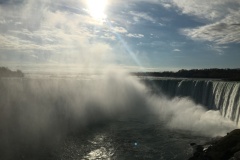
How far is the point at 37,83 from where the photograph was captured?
4978cm

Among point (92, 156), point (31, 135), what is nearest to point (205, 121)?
point (92, 156)

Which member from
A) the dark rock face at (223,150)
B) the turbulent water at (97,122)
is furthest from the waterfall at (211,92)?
the dark rock face at (223,150)

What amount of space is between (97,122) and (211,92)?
53.3 feet

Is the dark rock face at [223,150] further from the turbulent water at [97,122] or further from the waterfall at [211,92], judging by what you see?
the waterfall at [211,92]

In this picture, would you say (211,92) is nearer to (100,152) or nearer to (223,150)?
(223,150)

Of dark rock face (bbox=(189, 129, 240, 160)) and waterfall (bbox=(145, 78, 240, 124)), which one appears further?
waterfall (bbox=(145, 78, 240, 124))

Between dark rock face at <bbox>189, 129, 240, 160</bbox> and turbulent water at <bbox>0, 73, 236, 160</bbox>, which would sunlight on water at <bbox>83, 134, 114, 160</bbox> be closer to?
turbulent water at <bbox>0, 73, 236, 160</bbox>

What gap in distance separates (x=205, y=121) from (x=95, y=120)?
547 inches

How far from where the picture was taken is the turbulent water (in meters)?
22.7

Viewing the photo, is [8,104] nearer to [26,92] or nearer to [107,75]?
[26,92]

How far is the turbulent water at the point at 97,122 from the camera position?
22688mm

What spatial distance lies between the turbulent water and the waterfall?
3.52 ft

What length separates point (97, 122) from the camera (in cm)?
3488

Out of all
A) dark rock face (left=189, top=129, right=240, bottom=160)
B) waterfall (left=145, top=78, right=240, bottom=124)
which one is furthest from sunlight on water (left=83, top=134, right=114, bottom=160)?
waterfall (left=145, top=78, right=240, bottom=124)
